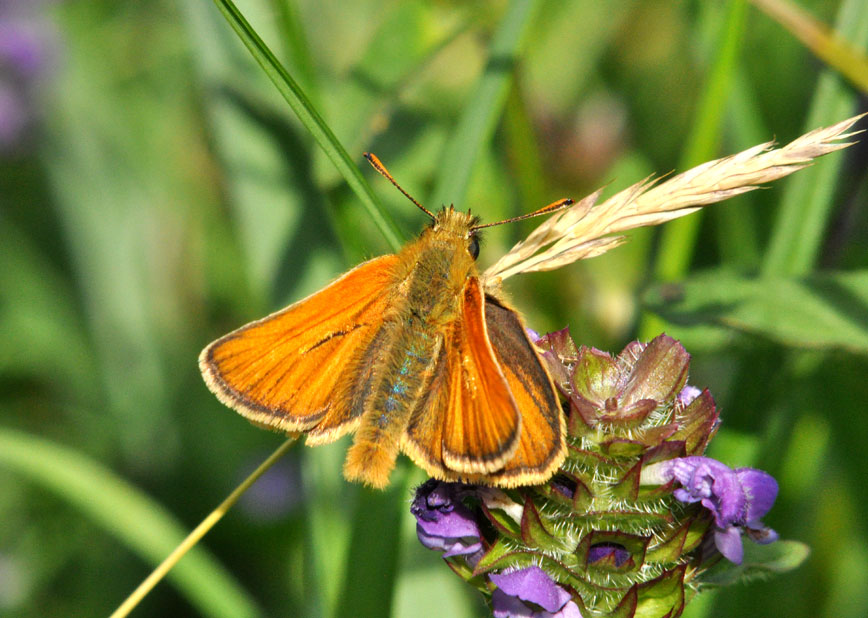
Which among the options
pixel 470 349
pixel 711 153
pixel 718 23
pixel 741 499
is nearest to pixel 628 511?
pixel 741 499

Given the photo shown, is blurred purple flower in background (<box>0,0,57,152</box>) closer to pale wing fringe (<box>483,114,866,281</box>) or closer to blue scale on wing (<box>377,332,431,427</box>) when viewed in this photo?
blue scale on wing (<box>377,332,431,427</box>)

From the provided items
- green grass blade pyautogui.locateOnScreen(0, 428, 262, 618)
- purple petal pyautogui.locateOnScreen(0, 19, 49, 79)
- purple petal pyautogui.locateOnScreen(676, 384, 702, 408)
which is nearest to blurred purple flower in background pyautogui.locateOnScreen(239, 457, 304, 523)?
green grass blade pyautogui.locateOnScreen(0, 428, 262, 618)

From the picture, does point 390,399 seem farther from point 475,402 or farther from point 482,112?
point 482,112

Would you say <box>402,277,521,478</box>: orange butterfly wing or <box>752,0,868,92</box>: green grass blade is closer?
<box>402,277,521,478</box>: orange butterfly wing

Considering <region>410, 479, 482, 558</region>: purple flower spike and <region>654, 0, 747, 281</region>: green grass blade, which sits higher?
<region>654, 0, 747, 281</region>: green grass blade

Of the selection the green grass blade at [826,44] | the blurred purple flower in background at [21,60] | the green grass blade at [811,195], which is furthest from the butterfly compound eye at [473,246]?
the blurred purple flower in background at [21,60]

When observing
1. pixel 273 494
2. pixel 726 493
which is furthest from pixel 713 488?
pixel 273 494
